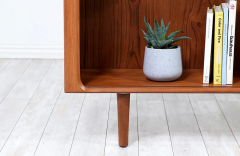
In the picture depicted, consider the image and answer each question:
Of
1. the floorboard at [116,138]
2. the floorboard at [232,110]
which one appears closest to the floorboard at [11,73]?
the floorboard at [116,138]

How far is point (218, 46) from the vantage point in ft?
4.24

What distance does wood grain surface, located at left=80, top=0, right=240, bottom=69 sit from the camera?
150cm

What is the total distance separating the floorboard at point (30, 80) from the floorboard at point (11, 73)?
3cm

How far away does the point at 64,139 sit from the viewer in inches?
61.4

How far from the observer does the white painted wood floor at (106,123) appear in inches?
58.1

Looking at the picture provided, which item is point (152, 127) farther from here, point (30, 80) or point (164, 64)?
point (30, 80)

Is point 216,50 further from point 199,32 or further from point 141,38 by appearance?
point 141,38

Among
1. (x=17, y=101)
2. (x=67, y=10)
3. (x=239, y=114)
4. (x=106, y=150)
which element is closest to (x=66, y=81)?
(x=67, y=10)

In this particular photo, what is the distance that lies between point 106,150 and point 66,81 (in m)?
0.36

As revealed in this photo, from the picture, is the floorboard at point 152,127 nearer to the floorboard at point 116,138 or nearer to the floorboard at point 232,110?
the floorboard at point 116,138

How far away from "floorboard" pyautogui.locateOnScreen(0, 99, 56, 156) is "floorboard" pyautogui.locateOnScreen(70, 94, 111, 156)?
17 cm

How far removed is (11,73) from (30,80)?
23 centimetres

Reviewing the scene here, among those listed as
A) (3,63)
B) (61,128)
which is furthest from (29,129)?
(3,63)

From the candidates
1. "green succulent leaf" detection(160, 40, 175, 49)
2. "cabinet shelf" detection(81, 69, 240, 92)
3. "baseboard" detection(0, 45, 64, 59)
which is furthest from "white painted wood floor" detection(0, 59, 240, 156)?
"baseboard" detection(0, 45, 64, 59)
